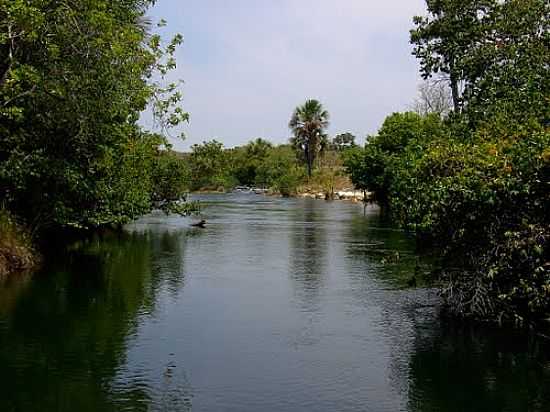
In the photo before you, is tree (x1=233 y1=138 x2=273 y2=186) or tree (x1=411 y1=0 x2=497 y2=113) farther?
tree (x1=233 y1=138 x2=273 y2=186)

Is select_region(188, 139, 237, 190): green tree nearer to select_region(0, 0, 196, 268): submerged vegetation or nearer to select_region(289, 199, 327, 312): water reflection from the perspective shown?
select_region(289, 199, 327, 312): water reflection

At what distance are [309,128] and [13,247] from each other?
248 ft

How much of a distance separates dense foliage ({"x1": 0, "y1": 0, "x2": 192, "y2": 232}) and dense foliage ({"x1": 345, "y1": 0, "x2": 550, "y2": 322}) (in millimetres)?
8578

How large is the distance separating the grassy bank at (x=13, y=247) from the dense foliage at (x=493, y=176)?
12.1m

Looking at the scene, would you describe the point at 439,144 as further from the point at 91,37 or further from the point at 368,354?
the point at 91,37

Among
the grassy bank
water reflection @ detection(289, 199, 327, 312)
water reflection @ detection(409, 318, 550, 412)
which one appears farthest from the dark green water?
the grassy bank

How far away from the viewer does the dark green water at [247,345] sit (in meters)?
11.9

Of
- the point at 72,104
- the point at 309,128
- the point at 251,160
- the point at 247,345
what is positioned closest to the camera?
the point at 247,345

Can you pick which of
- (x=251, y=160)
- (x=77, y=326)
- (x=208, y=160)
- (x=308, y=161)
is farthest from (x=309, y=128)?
(x=77, y=326)

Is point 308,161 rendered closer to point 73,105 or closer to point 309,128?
point 309,128

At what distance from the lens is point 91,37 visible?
19.1 metres

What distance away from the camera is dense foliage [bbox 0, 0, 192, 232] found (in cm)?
1862

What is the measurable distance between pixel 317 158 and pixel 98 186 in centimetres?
8105

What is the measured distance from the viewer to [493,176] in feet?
50.2
